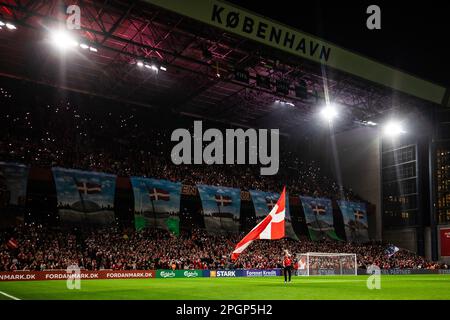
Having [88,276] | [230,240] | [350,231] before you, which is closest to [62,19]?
[88,276]

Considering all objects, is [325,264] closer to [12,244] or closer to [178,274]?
[178,274]

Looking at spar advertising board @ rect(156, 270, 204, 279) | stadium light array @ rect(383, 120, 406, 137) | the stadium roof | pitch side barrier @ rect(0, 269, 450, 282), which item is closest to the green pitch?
pitch side barrier @ rect(0, 269, 450, 282)

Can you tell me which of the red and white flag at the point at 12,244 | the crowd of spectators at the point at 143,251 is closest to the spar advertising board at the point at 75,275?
the crowd of spectators at the point at 143,251

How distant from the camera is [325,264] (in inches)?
1517

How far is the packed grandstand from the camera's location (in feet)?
99.3

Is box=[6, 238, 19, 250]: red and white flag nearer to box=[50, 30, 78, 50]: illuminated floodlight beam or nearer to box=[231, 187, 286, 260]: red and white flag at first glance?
box=[50, 30, 78, 50]: illuminated floodlight beam

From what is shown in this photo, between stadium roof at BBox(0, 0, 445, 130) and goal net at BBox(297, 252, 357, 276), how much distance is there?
41.0ft

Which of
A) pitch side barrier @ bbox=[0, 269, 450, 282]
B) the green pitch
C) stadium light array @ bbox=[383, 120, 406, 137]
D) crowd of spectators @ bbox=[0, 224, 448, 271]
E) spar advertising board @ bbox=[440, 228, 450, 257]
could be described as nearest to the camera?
the green pitch

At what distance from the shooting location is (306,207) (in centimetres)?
4259

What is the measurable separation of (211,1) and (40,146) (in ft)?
57.8

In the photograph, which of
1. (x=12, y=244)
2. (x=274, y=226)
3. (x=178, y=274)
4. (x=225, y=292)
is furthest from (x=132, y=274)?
(x=225, y=292)

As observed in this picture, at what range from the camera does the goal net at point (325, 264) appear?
36562mm

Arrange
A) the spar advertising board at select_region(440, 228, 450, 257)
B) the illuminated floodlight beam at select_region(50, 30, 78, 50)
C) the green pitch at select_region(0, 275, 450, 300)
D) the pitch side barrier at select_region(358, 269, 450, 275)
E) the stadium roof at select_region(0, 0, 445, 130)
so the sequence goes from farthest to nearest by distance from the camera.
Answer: the spar advertising board at select_region(440, 228, 450, 257), the pitch side barrier at select_region(358, 269, 450, 275), the stadium roof at select_region(0, 0, 445, 130), the illuminated floodlight beam at select_region(50, 30, 78, 50), the green pitch at select_region(0, 275, 450, 300)

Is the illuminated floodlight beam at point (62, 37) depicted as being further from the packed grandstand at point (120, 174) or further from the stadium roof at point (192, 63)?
the packed grandstand at point (120, 174)
